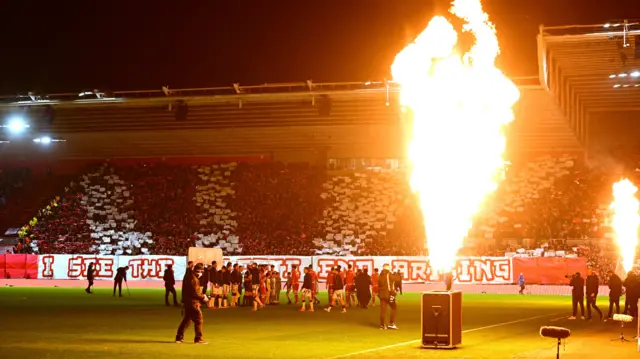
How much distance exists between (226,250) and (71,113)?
42.2 ft

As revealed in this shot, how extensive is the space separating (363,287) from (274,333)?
11251mm

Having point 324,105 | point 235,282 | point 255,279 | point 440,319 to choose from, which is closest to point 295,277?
point 235,282

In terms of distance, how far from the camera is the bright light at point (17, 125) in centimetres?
5473

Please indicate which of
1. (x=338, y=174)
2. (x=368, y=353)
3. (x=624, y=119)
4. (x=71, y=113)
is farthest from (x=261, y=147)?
(x=368, y=353)

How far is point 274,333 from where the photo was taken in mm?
21922

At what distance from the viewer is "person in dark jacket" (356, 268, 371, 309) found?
3253cm

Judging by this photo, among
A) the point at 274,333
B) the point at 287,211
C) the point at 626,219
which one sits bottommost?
the point at 274,333

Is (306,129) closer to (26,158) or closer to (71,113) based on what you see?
(71,113)

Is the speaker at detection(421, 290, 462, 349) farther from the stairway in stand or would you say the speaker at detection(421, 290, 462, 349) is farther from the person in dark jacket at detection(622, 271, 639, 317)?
the stairway in stand

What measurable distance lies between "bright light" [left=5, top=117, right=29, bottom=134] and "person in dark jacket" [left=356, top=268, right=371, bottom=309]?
30.7 meters

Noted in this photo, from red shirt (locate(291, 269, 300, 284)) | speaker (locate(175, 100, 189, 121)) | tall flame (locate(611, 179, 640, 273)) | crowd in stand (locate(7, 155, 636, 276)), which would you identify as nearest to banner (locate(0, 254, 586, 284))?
crowd in stand (locate(7, 155, 636, 276))

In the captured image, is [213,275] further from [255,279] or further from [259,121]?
[259,121]

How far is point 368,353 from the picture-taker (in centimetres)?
1723

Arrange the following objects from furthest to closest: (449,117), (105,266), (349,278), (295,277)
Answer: (105,266)
(295,277)
(349,278)
(449,117)
